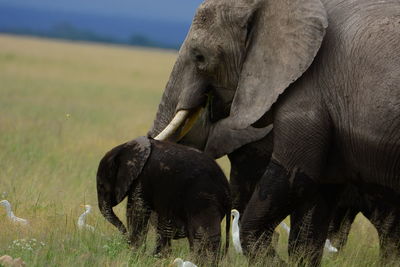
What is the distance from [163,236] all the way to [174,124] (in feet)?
2.73

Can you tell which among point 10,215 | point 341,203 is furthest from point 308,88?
point 10,215

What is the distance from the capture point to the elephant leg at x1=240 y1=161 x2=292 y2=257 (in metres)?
5.97

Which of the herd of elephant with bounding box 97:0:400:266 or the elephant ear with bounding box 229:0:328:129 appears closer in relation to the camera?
the herd of elephant with bounding box 97:0:400:266

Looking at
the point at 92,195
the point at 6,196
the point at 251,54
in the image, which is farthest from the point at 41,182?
the point at 251,54

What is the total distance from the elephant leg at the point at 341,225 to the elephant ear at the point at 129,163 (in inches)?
79.7

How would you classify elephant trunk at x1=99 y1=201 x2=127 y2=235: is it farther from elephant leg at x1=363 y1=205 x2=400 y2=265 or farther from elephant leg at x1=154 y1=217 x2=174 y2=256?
elephant leg at x1=363 y1=205 x2=400 y2=265

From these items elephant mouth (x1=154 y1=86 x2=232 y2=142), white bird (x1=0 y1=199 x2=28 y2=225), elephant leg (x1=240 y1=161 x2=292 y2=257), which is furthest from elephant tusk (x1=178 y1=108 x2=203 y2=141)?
white bird (x1=0 y1=199 x2=28 y2=225)

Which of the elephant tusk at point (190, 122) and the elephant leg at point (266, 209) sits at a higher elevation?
the elephant tusk at point (190, 122)

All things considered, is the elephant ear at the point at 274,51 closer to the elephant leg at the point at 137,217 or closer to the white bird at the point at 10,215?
the elephant leg at the point at 137,217

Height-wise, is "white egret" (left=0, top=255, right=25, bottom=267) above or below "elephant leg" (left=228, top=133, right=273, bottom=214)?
above

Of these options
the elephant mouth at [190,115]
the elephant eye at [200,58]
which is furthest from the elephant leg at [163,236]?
the elephant eye at [200,58]

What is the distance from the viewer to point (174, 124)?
6750mm

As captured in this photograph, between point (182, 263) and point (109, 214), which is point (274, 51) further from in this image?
point (109, 214)

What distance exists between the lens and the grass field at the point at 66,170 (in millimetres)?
6277
